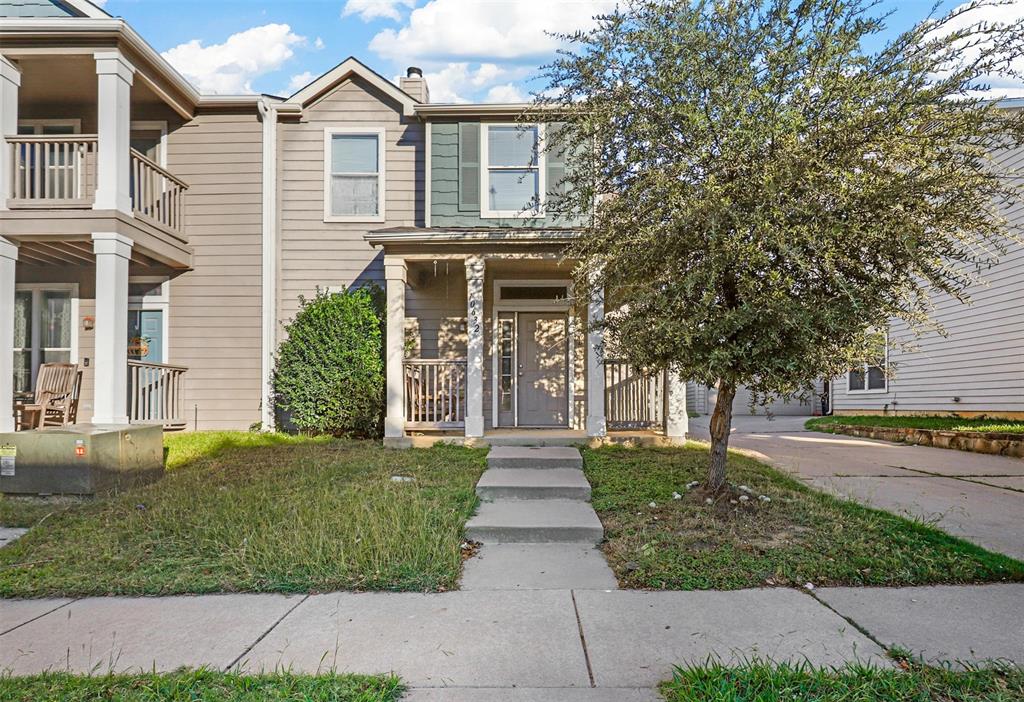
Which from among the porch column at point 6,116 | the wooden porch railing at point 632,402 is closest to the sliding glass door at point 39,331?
the porch column at point 6,116

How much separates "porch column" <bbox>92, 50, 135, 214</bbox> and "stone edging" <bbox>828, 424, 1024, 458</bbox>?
12149 millimetres

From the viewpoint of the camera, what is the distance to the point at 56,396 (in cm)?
852

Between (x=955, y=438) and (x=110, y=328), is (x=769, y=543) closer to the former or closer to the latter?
(x=955, y=438)

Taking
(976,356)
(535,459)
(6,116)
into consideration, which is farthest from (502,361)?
(976,356)

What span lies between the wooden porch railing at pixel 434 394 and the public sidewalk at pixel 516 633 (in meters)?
4.98

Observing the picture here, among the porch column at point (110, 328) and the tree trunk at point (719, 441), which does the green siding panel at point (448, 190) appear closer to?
the porch column at point (110, 328)

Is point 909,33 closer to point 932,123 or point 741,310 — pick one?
point 932,123

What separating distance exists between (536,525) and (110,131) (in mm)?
7355

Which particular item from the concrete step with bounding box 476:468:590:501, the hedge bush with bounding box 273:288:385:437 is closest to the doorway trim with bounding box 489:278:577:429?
the hedge bush with bounding box 273:288:385:437

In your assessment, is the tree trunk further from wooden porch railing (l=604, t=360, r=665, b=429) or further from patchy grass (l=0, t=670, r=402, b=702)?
patchy grass (l=0, t=670, r=402, b=702)

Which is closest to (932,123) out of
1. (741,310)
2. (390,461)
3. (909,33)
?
(909,33)

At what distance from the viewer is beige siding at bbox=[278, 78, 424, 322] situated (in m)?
10.1

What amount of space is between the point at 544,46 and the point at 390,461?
4632 millimetres

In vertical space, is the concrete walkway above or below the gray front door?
below
